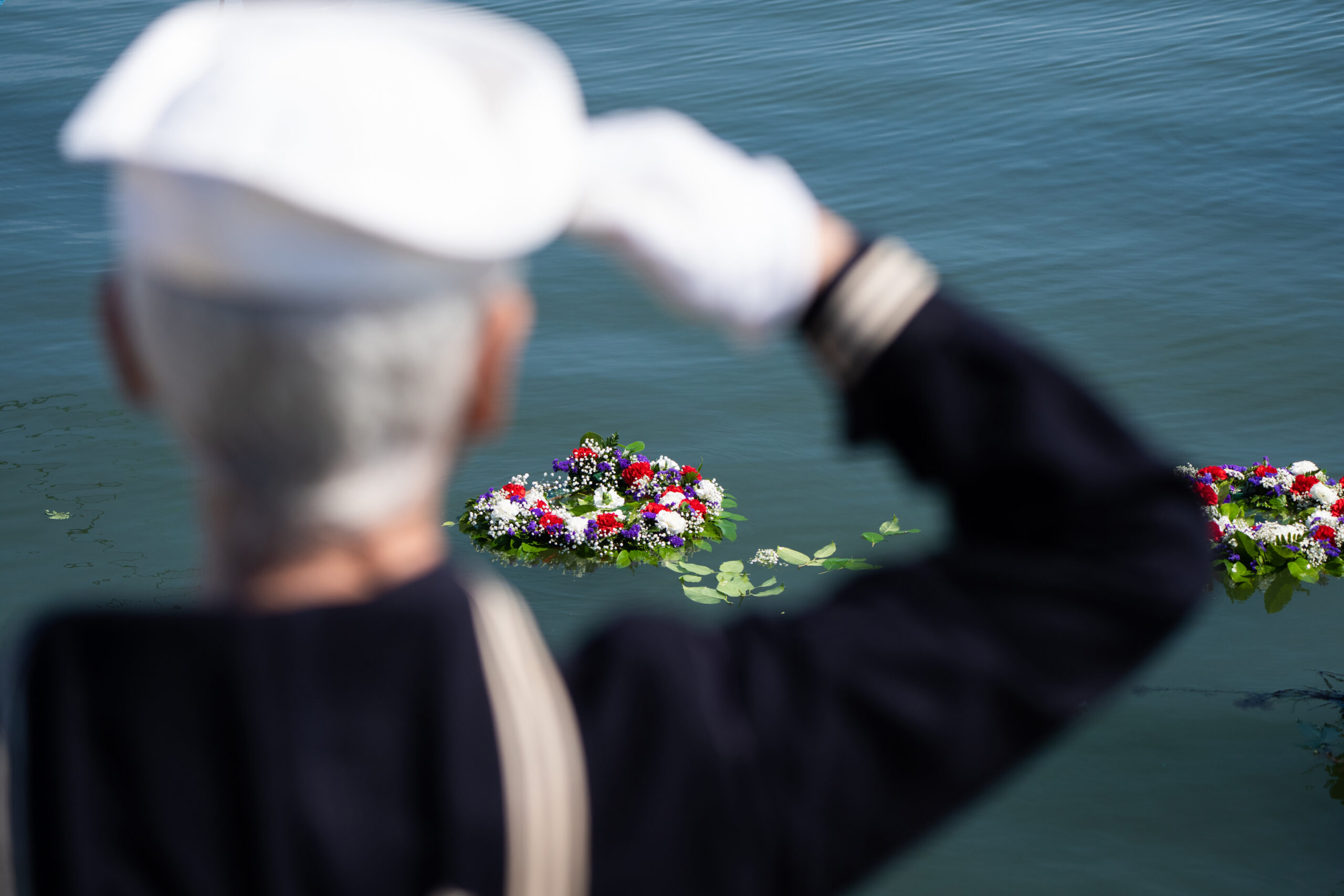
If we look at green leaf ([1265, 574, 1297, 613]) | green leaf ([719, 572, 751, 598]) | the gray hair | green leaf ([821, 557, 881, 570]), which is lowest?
green leaf ([821, 557, 881, 570])

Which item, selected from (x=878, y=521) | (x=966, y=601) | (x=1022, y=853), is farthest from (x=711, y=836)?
(x=878, y=521)

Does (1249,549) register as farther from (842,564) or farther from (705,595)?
(705,595)

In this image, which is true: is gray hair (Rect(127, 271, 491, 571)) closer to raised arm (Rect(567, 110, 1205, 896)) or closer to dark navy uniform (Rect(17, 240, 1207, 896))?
dark navy uniform (Rect(17, 240, 1207, 896))

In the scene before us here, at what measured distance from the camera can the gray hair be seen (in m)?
0.86

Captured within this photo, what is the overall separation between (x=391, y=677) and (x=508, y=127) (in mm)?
415

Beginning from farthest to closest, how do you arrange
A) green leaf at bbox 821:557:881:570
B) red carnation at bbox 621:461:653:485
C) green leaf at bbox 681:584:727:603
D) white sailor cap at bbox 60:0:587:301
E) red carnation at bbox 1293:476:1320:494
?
red carnation at bbox 621:461:653:485
red carnation at bbox 1293:476:1320:494
green leaf at bbox 821:557:881:570
green leaf at bbox 681:584:727:603
white sailor cap at bbox 60:0:587:301

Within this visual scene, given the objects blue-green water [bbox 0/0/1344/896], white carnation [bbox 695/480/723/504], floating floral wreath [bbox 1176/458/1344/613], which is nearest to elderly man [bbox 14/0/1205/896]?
blue-green water [bbox 0/0/1344/896]

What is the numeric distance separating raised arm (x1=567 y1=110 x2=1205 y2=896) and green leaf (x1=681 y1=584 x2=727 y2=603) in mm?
6154

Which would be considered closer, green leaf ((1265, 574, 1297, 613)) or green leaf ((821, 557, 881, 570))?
green leaf ((1265, 574, 1297, 613))

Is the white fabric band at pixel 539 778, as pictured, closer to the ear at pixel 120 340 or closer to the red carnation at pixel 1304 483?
the ear at pixel 120 340

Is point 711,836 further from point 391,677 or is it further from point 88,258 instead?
point 88,258

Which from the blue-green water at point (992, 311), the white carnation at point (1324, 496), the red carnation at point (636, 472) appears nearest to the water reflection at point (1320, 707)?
the blue-green water at point (992, 311)

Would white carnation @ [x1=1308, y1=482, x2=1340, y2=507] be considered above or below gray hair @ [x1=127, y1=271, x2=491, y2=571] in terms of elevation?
below

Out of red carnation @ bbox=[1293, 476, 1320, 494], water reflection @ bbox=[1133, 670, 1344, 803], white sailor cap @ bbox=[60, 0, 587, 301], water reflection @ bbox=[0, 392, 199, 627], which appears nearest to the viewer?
white sailor cap @ bbox=[60, 0, 587, 301]
